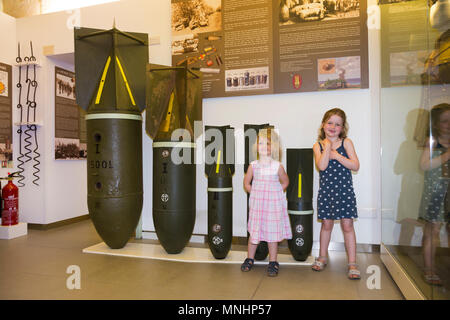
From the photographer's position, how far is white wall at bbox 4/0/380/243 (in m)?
2.89

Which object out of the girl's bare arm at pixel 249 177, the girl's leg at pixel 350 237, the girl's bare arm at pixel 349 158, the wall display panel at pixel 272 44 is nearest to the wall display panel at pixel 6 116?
the wall display panel at pixel 272 44

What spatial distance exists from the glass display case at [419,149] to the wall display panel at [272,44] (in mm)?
443

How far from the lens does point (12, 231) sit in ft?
11.3

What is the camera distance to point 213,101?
10.8 ft

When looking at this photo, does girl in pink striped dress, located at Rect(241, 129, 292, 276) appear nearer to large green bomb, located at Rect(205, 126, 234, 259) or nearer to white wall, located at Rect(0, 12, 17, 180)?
large green bomb, located at Rect(205, 126, 234, 259)

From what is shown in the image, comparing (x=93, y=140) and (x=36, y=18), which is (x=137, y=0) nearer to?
(x=36, y=18)

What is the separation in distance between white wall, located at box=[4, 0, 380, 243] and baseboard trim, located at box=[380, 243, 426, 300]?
519 millimetres

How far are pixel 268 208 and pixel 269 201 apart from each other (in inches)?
2.0

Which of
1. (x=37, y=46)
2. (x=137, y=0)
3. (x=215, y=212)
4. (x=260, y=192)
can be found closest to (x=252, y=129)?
(x=260, y=192)

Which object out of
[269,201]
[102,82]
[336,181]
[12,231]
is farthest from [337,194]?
[12,231]

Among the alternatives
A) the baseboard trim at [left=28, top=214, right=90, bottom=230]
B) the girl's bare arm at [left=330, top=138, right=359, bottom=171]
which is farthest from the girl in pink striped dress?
the baseboard trim at [left=28, top=214, right=90, bottom=230]

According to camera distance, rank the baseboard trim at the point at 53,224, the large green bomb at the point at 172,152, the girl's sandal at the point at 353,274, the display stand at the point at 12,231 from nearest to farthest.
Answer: the girl's sandal at the point at 353,274
the large green bomb at the point at 172,152
the display stand at the point at 12,231
the baseboard trim at the point at 53,224

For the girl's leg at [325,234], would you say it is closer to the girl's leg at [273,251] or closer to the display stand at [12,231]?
the girl's leg at [273,251]

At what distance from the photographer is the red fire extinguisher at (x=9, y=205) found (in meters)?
3.47
